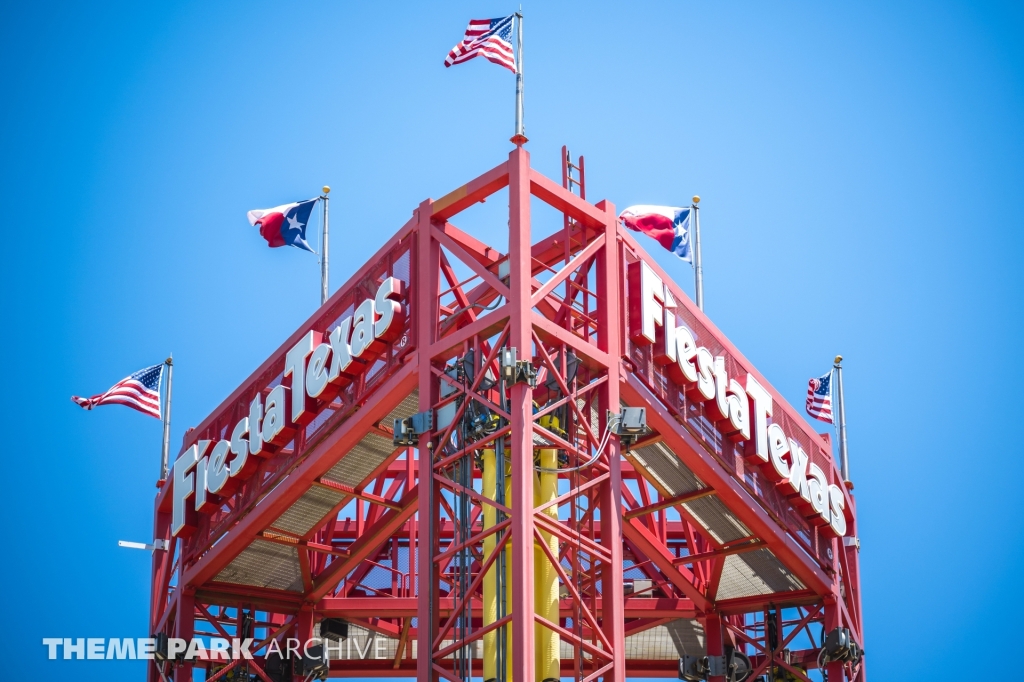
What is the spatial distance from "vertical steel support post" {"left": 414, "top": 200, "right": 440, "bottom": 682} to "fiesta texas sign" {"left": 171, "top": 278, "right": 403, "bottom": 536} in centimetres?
83

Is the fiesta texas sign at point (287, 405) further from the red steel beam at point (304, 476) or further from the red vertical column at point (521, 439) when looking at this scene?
the red vertical column at point (521, 439)

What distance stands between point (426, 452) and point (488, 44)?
25.7 ft

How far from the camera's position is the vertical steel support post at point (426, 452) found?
91.1 ft

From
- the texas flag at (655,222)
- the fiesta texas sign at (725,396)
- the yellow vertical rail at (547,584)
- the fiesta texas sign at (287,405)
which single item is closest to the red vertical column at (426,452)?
the fiesta texas sign at (287,405)

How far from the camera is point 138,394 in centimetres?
4066

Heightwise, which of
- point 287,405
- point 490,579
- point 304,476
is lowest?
point 490,579

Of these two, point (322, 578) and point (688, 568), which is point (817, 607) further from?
point (322, 578)

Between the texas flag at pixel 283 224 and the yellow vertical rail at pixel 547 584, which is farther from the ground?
the texas flag at pixel 283 224

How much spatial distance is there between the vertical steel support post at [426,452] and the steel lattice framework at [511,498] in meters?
0.04

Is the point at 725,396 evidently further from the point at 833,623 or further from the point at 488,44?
the point at 488,44

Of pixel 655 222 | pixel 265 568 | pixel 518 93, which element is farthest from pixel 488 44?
pixel 265 568

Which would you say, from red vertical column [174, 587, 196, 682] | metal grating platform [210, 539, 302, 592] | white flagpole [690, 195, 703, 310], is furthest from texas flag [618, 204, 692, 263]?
red vertical column [174, 587, 196, 682]

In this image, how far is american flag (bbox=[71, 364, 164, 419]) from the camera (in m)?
40.5

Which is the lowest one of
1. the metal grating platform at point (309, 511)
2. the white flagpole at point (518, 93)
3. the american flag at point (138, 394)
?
the metal grating platform at point (309, 511)
